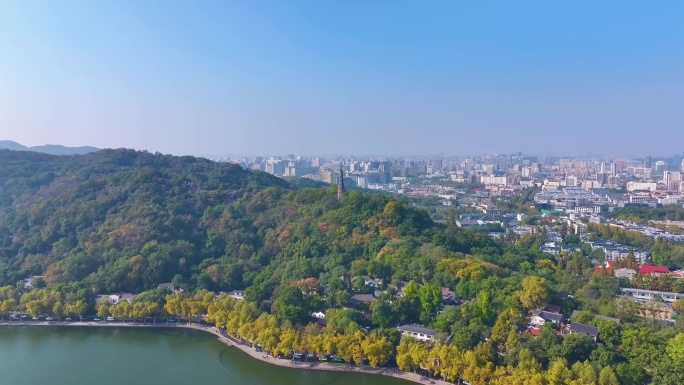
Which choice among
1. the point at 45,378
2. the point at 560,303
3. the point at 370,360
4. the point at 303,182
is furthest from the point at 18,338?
the point at 303,182

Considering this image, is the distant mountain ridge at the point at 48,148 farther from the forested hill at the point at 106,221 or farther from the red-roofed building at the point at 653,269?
the red-roofed building at the point at 653,269

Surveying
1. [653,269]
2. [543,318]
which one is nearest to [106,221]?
[543,318]

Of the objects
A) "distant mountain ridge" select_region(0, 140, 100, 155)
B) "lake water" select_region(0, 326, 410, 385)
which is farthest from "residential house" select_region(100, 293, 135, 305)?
"distant mountain ridge" select_region(0, 140, 100, 155)

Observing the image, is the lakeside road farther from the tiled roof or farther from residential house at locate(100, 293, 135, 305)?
the tiled roof

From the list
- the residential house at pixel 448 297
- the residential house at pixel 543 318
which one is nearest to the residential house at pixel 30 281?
the residential house at pixel 448 297

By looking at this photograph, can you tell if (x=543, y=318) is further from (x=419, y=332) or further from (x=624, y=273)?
(x=624, y=273)

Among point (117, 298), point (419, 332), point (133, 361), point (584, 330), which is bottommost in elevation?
point (133, 361)
